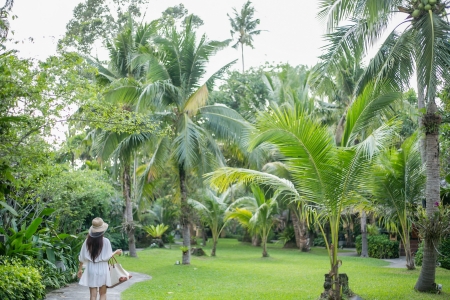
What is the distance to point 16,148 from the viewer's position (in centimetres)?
868

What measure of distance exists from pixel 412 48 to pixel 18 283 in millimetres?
9003

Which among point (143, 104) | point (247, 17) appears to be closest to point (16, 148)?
point (143, 104)

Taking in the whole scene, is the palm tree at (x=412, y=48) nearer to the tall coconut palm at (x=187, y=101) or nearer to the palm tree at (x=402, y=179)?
the palm tree at (x=402, y=179)

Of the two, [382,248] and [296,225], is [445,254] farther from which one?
[296,225]

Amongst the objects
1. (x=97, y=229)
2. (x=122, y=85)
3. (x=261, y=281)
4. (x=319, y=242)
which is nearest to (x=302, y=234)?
(x=319, y=242)

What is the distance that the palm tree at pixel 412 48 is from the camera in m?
10.2

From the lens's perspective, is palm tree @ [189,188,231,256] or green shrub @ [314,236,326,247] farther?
green shrub @ [314,236,326,247]

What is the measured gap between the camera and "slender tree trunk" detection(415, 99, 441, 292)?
422 inches

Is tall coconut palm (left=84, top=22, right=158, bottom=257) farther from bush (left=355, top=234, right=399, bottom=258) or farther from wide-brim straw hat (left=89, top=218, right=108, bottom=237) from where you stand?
bush (left=355, top=234, right=399, bottom=258)

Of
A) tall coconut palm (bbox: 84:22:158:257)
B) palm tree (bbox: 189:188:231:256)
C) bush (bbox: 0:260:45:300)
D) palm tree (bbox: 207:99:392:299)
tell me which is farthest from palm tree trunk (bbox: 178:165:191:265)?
bush (bbox: 0:260:45:300)

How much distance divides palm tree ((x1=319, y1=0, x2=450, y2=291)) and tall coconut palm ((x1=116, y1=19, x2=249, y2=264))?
Result: 645 cm

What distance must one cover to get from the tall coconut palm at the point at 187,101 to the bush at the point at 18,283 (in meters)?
7.92

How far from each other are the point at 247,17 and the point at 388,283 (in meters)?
34.5

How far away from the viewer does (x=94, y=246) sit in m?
8.05
